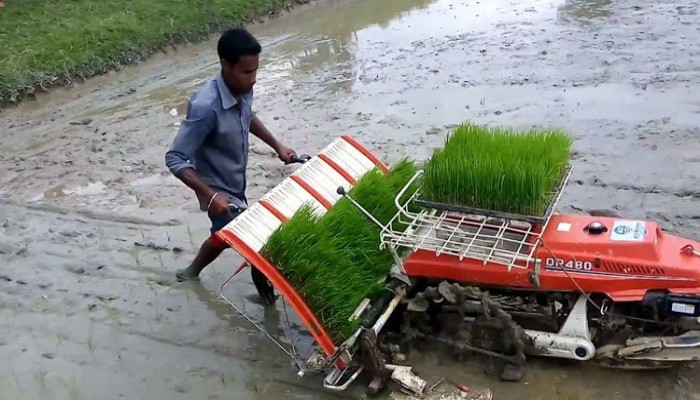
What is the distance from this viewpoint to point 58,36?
466 inches

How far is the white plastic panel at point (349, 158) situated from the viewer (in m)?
4.80

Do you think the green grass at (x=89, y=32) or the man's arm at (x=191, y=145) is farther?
the green grass at (x=89, y=32)

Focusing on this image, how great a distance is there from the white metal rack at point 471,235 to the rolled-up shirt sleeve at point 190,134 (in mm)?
1270

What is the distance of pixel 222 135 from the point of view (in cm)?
459

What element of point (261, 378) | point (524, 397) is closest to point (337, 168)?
point (261, 378)

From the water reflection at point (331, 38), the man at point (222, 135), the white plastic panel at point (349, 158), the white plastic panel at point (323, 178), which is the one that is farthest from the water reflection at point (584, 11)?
the man at point (222, 135)

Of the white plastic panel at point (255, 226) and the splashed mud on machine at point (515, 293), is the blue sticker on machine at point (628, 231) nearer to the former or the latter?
the splashed mud on machine at point (515, 293)

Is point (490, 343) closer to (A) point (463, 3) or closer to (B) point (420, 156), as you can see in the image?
(B) point (420, 156)

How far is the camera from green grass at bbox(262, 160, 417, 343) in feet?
12.5

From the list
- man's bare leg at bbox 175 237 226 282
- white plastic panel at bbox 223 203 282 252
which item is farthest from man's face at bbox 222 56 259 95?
man's bare leg at bbox 175 237 226 282

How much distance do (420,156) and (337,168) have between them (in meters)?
2.54

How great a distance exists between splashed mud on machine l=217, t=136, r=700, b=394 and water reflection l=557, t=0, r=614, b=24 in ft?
27.3

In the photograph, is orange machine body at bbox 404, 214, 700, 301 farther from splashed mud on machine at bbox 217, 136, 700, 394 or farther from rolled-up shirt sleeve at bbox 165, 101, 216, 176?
rolled-up shirt sleeve at bbox 165, 101, 216, 176

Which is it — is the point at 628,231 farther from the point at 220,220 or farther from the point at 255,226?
the point at 220,220
